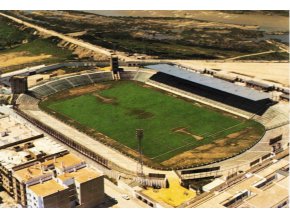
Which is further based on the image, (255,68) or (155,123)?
(255,68)

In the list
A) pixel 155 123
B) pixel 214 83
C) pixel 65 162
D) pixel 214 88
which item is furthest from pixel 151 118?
pixel 65 162

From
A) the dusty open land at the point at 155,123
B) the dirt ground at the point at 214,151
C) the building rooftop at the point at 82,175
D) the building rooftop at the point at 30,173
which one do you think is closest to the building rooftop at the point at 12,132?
the building rooftop at the point at 30,173

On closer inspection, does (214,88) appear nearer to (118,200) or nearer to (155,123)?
(155,123)

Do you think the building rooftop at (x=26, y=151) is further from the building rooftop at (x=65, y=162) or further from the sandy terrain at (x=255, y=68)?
the sandy terrain at (x=255, y=68)

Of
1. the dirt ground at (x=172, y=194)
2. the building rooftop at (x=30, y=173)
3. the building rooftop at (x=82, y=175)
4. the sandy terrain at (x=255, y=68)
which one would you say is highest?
the sandy terrain at (x=255, y=68)

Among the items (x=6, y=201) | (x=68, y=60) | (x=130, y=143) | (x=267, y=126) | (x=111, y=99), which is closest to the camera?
(x=6, y=201)

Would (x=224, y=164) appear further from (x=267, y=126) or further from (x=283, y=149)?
(x=267, y=126)

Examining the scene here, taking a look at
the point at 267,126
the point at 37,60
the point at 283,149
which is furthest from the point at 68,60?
the point at 283,149
